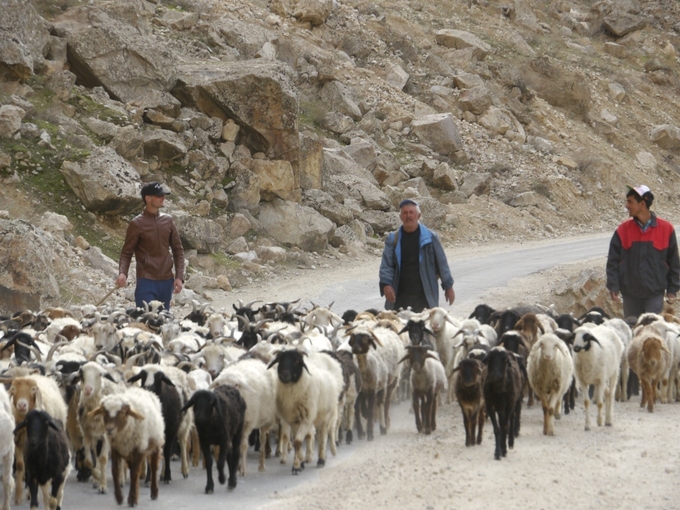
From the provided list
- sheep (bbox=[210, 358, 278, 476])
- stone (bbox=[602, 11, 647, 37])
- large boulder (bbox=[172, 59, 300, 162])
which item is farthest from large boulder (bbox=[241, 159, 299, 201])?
stone (bbox=[602, 11, 647, 37])

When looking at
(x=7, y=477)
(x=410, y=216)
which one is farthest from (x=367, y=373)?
(x=7, y=477)

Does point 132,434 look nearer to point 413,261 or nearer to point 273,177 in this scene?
point 413,261

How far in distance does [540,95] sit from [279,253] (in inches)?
926

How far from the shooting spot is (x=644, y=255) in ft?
36.3

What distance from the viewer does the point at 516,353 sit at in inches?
375

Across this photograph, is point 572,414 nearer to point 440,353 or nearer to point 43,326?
point 440,353

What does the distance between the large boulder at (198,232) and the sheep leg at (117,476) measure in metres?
13.6

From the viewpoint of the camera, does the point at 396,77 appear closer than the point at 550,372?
No

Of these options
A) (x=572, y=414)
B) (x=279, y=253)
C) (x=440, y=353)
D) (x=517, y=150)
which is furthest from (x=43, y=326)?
(x=517, y=150)

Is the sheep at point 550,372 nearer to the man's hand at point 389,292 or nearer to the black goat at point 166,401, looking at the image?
the man's hand at point 389,292

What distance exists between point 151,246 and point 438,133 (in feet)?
78.0

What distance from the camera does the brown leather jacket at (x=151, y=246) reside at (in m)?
11.0

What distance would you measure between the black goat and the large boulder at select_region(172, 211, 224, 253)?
12811mm

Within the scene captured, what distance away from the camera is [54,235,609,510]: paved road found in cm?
703
